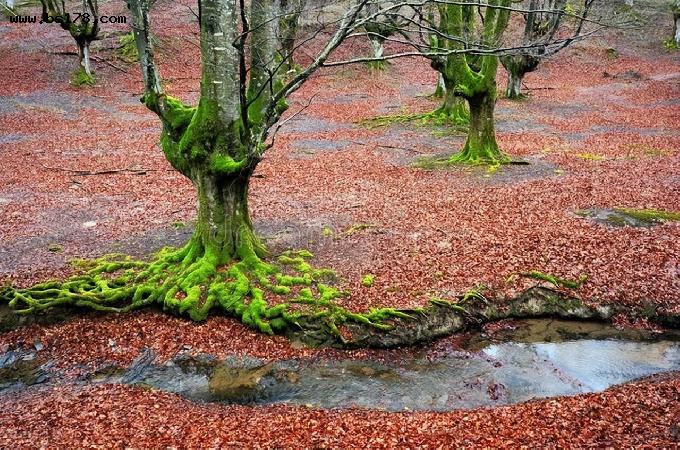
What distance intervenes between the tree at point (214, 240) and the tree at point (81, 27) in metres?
21.5

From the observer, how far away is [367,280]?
1012 cm

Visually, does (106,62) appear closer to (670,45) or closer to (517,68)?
(517,68)

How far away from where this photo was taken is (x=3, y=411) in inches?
288

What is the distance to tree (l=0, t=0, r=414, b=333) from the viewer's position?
912 cm

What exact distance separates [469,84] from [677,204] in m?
7.06

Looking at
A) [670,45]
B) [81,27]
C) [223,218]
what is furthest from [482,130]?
[670,45]

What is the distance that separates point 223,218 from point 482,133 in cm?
1082

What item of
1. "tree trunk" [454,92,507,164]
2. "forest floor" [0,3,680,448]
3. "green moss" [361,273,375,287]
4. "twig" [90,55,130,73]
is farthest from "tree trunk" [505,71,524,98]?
"green moss" [361,273,375,287]

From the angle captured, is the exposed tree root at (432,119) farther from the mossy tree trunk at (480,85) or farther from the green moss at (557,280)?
the green moss at (557,280)

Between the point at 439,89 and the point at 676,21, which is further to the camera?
the point at 676,21

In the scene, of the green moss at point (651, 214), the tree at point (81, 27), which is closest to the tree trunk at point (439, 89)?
the green moss at point (651, 214)

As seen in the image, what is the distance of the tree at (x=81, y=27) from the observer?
92.6ft

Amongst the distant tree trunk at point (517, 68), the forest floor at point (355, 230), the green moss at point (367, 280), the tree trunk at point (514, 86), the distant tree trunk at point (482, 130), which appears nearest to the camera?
the forest floor at point (355, 230)

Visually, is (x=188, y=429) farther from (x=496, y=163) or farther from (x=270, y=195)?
(x=496, y=163)
